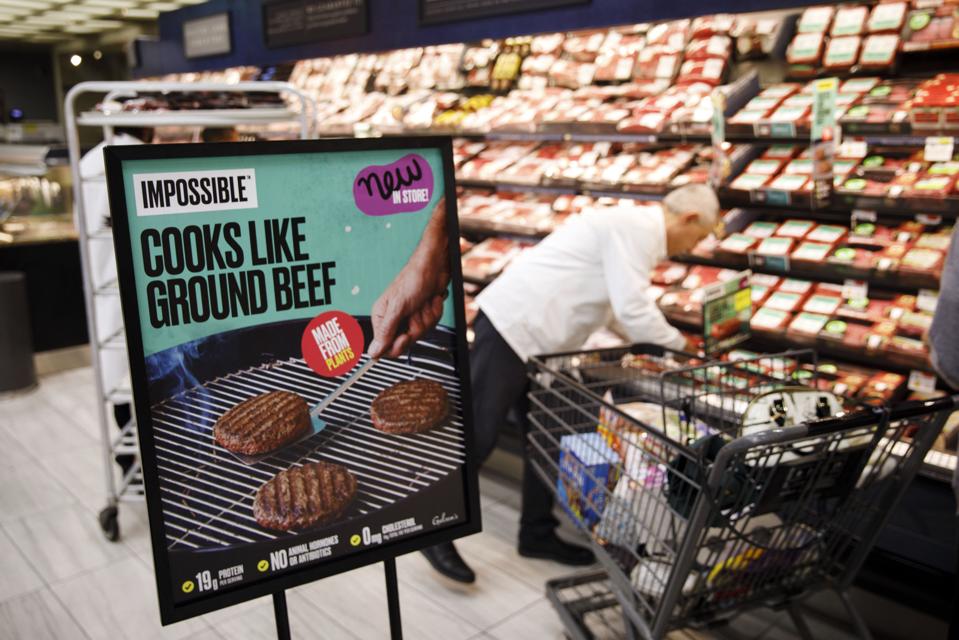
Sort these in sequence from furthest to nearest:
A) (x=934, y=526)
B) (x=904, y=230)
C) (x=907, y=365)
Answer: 1. (x=904, y=230)
2. (x=907, y=365)
3. (x=934, y=526)

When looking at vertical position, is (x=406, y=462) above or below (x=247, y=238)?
below

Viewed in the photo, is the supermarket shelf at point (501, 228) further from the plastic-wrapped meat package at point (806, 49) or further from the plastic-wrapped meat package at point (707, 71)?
the plastic-wrapped meat package at point (806, 49)

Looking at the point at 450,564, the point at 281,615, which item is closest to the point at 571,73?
the point at 450,564

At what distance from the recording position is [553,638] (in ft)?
8.87

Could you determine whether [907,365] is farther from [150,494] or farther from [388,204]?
[150,494]

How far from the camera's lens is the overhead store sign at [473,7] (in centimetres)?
438

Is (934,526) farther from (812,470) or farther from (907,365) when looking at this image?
(812,470)

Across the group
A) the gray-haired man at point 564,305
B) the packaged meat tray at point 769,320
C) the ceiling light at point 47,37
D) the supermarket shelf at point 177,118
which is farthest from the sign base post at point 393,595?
the ceiling light at point 47,37

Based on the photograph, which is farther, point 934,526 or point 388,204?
point 934,526

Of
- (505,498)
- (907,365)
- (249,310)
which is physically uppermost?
(249,310)

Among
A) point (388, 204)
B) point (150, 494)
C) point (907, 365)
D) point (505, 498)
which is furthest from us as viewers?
point (505, 498)

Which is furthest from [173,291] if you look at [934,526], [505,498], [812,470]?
[505,498]

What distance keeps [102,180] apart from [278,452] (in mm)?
2270

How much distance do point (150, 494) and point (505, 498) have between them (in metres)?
2.69
